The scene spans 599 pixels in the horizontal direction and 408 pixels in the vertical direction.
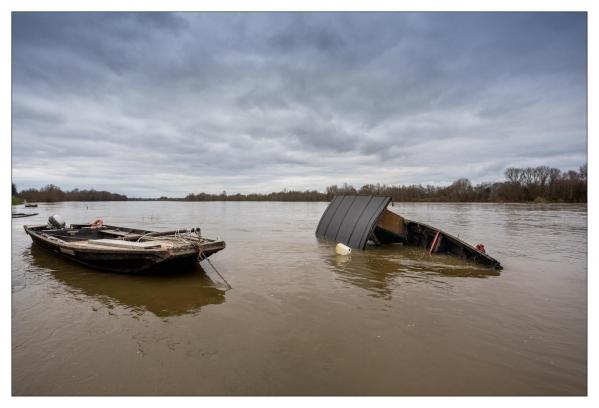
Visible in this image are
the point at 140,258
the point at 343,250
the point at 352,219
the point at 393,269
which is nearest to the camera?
the point at 140,258

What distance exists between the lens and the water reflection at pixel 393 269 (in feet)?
26.4

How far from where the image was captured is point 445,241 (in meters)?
11.8

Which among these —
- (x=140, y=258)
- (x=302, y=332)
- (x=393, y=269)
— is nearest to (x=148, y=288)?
(x=140, y=258)

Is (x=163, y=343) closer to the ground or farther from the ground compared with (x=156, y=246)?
closer to the ground

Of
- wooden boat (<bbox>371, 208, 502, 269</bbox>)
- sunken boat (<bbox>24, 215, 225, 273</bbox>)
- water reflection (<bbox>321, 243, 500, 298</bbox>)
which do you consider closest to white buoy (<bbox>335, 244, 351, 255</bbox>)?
water reflection (<bbox>321, 243, 500, 298</bbox>)

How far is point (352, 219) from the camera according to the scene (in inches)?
561

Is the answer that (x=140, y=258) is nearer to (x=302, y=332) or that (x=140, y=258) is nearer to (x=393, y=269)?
(x=302, y=332)

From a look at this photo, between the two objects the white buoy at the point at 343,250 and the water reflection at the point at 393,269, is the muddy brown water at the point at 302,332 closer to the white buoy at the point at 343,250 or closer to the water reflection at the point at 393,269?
the water reflection at the point at 393,269

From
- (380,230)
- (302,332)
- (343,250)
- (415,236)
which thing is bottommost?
(302,332)

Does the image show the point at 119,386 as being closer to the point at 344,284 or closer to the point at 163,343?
the point at 163,343

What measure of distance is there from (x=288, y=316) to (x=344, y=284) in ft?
8.33

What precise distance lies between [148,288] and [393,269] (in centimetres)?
709

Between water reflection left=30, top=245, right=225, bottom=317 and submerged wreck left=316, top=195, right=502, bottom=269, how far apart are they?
6941 mm
